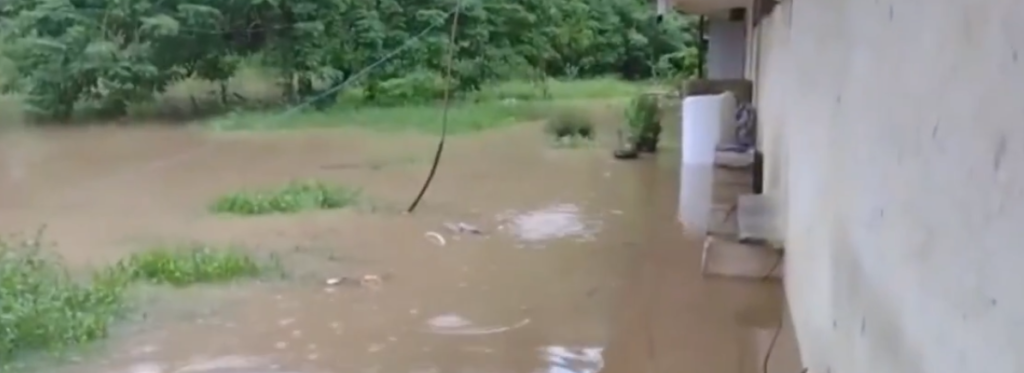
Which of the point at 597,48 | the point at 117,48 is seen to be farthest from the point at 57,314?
the point at 597,48

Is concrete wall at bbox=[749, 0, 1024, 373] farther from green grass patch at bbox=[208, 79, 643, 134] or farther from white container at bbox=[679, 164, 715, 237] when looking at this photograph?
green grass patch at bbox=[208, 79, 643, 134]

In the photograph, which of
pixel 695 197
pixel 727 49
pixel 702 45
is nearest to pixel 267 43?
pixel 702 45

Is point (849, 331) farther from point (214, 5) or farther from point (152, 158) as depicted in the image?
point (214, 5)

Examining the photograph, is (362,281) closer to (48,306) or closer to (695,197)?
(48,306)

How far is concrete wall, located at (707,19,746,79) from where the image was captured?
13.9m

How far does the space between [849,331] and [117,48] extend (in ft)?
48.5

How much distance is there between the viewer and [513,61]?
18750 millimetres

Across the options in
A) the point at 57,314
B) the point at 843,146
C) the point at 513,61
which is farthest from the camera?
the point at 513,61

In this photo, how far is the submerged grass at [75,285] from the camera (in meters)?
4.76

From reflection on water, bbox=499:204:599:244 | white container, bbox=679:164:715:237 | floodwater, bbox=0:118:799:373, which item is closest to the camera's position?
floodwater, bbox=0:118:799:373

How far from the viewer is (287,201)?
8.14 metres

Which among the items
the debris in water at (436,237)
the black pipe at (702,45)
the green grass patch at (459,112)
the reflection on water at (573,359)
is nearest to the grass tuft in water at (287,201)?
the debris in water at (436,237)

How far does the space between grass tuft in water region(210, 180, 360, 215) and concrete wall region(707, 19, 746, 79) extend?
21.9 feet

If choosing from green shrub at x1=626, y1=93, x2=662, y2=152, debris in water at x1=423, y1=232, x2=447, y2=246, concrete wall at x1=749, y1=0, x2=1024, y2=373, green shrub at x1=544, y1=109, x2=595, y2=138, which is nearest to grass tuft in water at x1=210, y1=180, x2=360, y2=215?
debris in water at x1=423, y1=232, x2=447, y2=246
